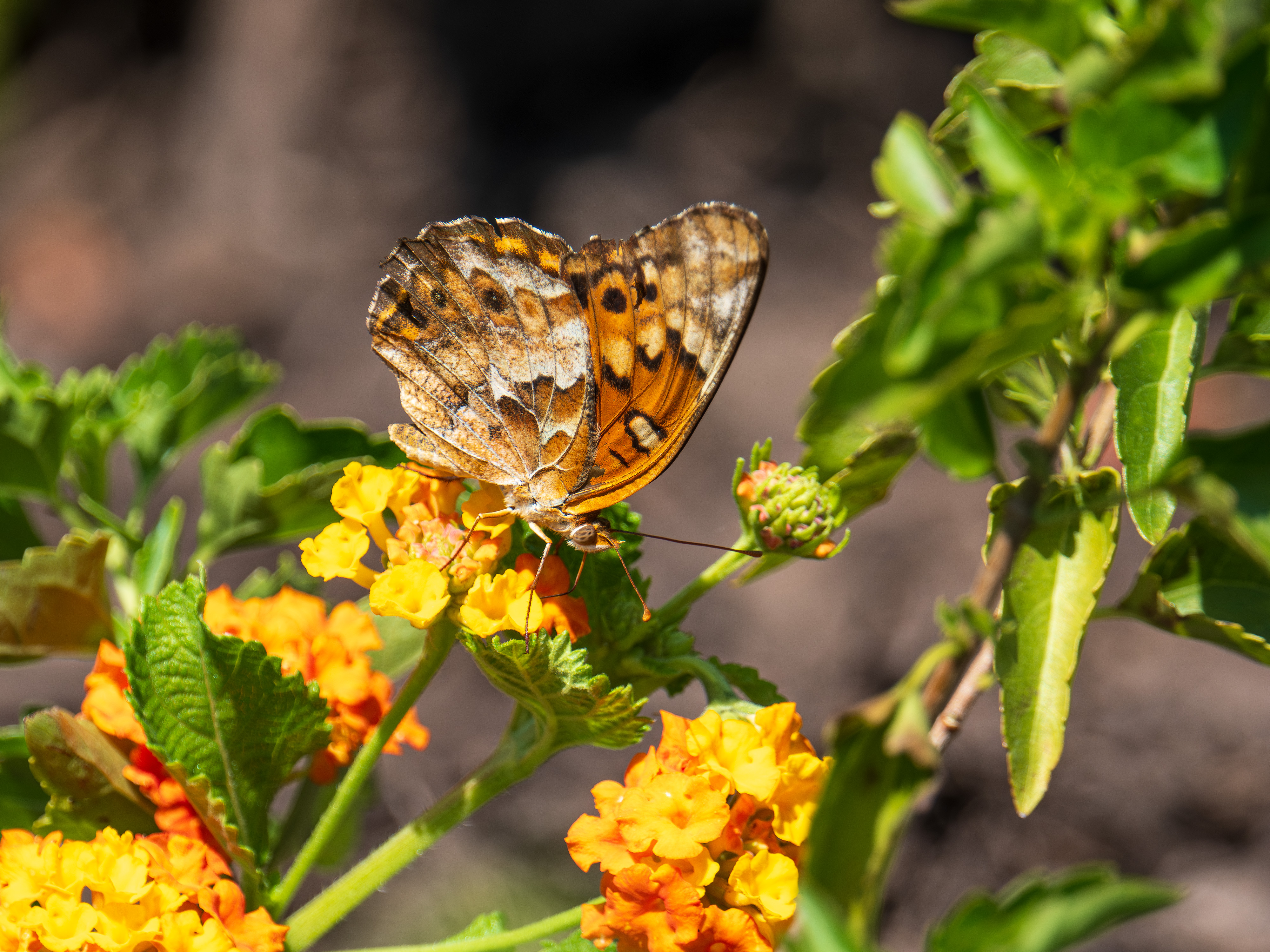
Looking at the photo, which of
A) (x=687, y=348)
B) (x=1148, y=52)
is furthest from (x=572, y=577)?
(x=1148, y=52)

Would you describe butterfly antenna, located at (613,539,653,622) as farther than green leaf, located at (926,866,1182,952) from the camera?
Yes

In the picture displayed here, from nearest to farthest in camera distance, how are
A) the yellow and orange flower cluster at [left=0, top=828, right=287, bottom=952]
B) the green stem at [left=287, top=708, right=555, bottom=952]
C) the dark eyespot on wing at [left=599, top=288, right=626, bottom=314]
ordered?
the yellow and orange flower cluster at [left=0, top=828, right=287, bottom=952]
the green stem at [left=287, top=708, right=555, bottom=952]
the dark eyespot on wing at [left=599, top=288, right=626, bottom=314]

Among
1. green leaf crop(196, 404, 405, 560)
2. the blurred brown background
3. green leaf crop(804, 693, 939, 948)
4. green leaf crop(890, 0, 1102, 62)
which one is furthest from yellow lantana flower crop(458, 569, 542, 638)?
the blurred brown background

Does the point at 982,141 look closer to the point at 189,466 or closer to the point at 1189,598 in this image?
the point at 1189,598

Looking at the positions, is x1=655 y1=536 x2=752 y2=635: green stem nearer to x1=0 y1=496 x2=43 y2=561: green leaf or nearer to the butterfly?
the butterfly

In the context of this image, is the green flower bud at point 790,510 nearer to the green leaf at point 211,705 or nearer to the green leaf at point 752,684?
the green leaf at point 752,684

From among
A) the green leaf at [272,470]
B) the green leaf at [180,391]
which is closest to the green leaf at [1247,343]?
the green leaf at [272,470]

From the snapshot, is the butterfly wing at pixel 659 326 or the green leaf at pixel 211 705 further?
the butterfly wing at pixel 659 326
